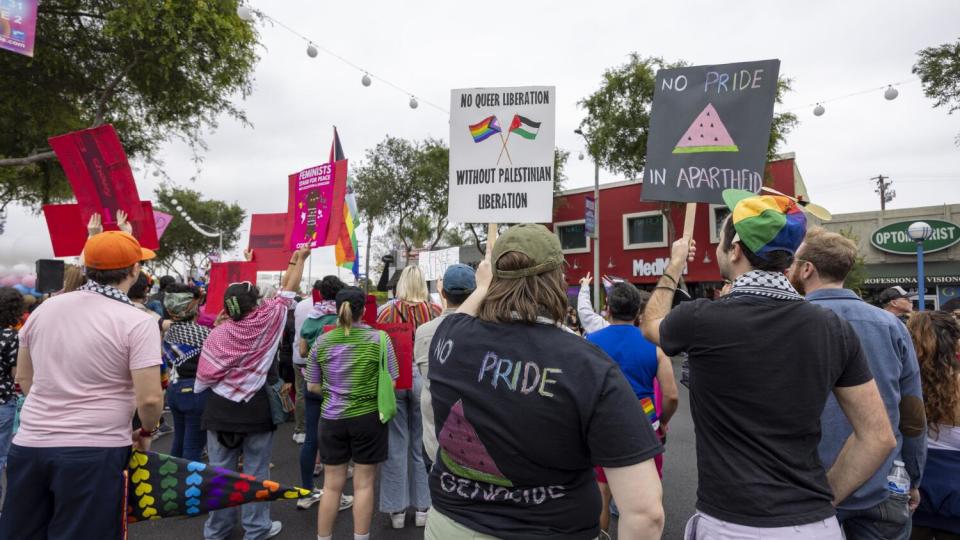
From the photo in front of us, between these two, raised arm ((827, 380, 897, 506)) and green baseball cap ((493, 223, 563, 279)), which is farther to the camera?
raised arm ((827, 380, 897, 506))

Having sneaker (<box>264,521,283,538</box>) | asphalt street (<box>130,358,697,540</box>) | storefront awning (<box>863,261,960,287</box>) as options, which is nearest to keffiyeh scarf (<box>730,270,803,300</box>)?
asphalt street (<box>130,358,697,540</box>)

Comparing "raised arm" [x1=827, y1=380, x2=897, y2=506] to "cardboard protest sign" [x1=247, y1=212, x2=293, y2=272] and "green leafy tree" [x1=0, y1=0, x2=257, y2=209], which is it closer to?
"cardboard protest sign" [x1=247, y1=212, x2=293, y2=272]

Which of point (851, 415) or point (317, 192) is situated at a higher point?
point (317, 192)

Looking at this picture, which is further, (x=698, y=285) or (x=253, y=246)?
(x=698, y=285)

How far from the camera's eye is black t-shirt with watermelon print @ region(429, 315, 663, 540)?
148cm

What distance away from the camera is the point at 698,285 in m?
24.9

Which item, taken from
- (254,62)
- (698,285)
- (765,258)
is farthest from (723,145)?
(698,285)

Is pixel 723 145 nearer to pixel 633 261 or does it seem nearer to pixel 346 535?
pixel 346 535

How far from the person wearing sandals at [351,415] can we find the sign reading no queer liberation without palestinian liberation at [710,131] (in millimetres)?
2158

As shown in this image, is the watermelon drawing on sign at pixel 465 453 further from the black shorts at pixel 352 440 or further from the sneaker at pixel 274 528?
the sneaker at pixel 274 528

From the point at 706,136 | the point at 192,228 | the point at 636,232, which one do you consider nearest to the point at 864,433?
the point at 706,136

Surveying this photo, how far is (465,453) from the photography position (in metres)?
1.65

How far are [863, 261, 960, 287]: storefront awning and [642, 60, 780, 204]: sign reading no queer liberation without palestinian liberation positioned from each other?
24.5 meters

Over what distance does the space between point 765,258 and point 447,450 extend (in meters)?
1.28
